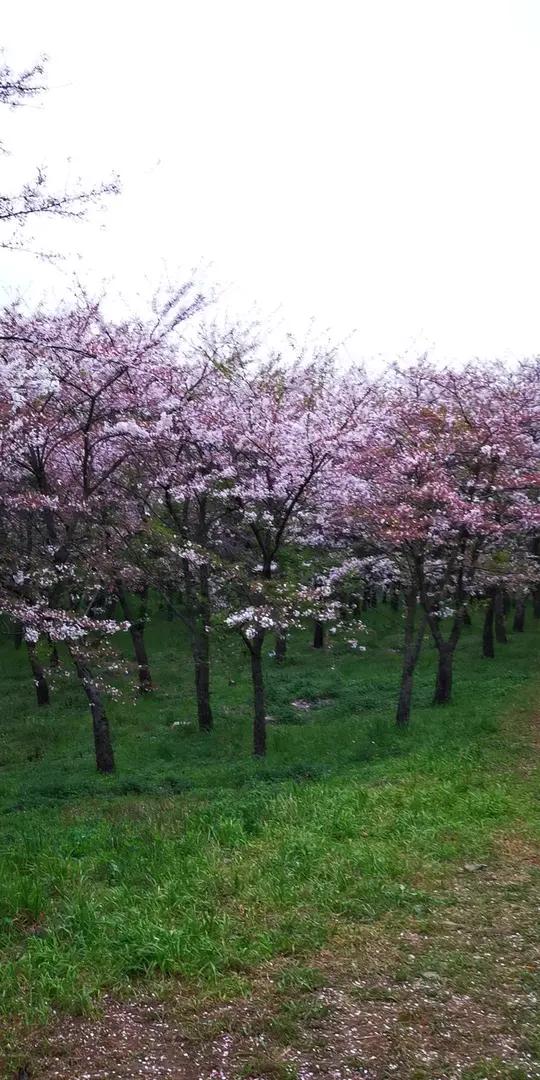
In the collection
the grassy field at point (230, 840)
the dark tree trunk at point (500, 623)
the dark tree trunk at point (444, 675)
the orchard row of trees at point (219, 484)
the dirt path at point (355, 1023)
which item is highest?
the orchard row of trees at point (219, 484)

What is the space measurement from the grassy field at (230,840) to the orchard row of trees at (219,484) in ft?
4.65

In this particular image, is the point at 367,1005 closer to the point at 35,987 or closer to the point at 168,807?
the point at 35,987

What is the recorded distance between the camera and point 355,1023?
13.0ft

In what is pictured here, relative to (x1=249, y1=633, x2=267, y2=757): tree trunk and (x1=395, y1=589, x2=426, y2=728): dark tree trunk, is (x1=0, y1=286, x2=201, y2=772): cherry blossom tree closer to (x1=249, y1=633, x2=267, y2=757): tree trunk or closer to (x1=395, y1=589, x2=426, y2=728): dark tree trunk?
(x1=249, y1=633, x2=267, y2=757): tree trunk

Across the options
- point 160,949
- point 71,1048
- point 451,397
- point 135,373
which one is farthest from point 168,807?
point 451,397

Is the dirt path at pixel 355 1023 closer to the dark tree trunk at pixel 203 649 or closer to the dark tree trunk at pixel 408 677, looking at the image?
the dark tree trunk at pixel 408 677

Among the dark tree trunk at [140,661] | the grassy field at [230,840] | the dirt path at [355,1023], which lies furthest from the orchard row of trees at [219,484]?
the dirt path at [355,1023]

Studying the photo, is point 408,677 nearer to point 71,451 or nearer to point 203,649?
point 203,649

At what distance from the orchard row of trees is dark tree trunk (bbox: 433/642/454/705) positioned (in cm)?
4

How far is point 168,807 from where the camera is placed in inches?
343

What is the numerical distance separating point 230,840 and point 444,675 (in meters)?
10.1

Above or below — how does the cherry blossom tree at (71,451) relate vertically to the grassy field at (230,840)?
above

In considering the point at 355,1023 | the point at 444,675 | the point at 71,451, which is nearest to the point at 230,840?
the point at 355,1023

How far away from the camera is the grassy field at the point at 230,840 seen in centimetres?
462
